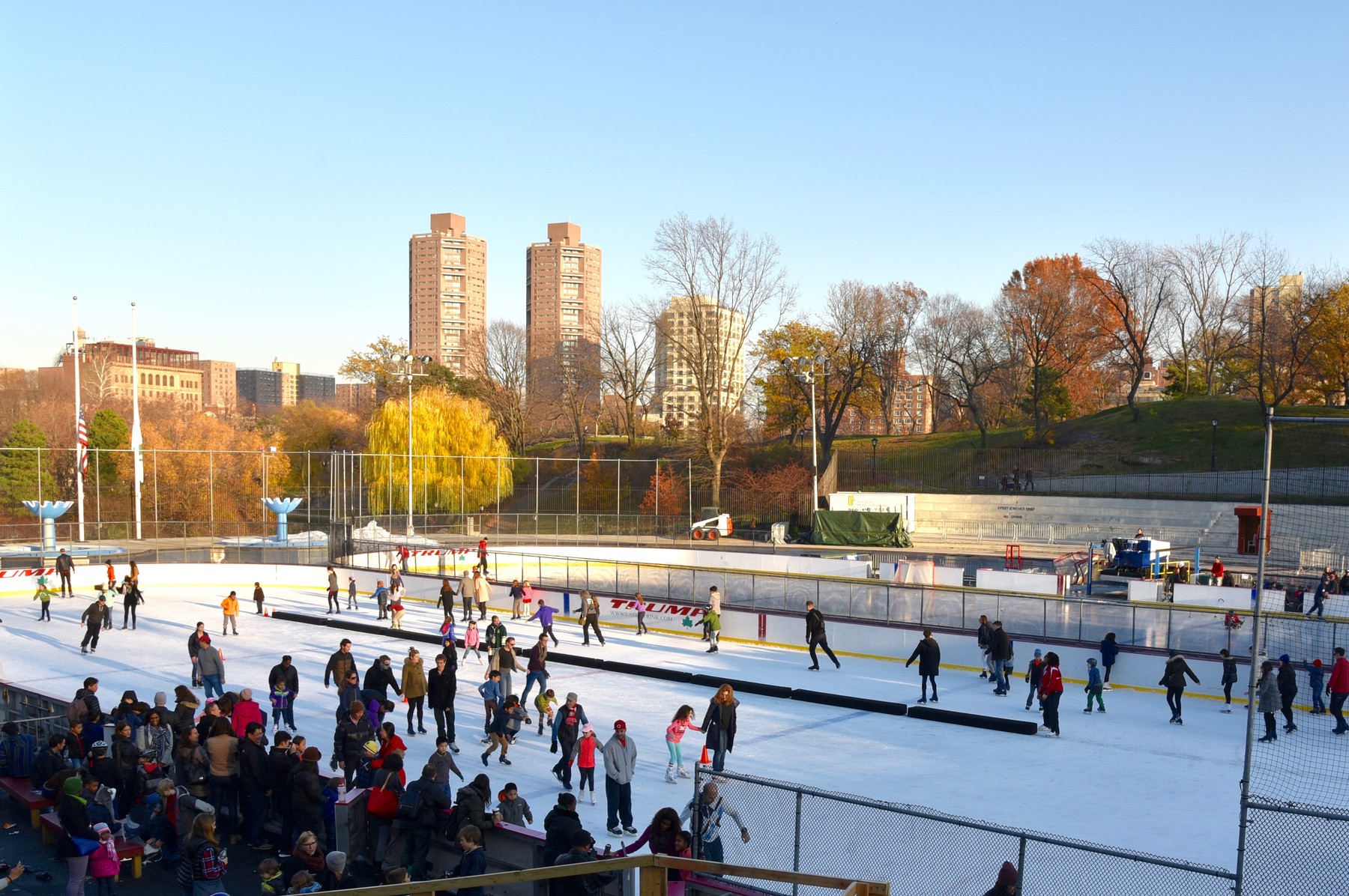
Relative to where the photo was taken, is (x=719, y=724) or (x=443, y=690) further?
(x=443, y=690)

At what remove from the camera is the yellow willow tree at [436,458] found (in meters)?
54.7

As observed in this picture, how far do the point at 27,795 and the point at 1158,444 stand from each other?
2512 inches

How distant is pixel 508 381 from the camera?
324ft

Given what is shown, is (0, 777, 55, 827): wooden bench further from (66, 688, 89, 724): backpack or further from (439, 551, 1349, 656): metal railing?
(439, 551, 1349, 656): metal railing

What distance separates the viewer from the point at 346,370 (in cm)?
8719

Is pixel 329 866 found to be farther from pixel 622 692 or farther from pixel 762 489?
pixel 762 489

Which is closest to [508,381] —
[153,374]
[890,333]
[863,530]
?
[890,333]

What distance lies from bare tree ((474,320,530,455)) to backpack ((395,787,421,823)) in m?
61.4

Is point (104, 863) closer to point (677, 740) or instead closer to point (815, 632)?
point (677, 740)

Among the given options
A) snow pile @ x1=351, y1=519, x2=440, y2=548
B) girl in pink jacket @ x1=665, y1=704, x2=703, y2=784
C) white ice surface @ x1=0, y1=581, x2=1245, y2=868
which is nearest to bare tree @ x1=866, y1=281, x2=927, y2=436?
snow pile @ x1=351, y1=519, x2=440, y2=548

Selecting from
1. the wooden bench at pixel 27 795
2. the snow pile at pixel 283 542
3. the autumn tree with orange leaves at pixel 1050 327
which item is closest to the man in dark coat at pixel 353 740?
the wooden bench at pixel 27 795

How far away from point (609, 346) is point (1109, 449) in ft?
126

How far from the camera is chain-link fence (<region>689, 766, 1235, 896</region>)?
8.16 metres

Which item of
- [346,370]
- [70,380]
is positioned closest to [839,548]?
[346,370]
